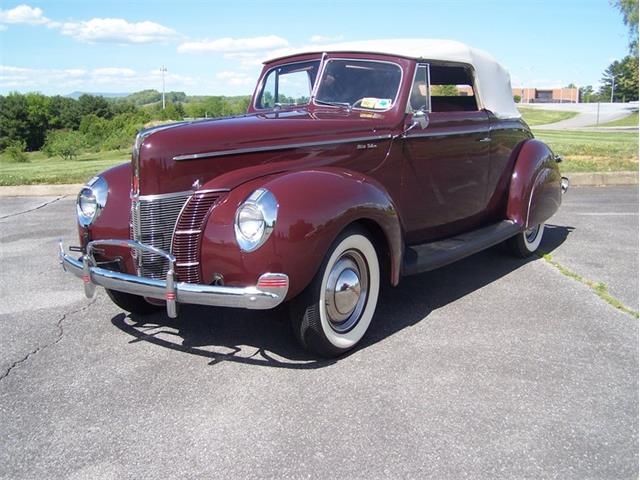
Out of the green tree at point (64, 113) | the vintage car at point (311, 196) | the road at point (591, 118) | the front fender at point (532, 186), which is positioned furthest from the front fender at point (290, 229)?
the green tree at point (64, 113)

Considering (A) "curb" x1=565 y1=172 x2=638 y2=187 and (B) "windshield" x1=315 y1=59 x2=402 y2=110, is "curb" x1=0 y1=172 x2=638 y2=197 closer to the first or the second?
(A) "curb" x1=565 y1=172 x2=638 y2=187

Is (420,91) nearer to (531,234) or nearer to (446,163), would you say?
(446,163)

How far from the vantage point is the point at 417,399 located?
2898 mm

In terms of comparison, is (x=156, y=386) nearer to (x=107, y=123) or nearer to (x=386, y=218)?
(x=386, y=218)

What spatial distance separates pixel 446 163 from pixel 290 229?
2.04 m

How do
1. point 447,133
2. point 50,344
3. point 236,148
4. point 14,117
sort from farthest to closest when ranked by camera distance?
point 14,117, point 447,133, point 50,344, point 236,148

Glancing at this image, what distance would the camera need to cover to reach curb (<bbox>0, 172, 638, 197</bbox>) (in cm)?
1000

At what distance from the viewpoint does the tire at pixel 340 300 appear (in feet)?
10.4

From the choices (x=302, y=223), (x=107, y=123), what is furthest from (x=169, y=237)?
(x=107, y=123)

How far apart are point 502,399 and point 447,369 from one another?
0.39m

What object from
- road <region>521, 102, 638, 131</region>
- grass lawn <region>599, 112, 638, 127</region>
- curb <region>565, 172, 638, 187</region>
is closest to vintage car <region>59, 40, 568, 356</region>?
curb <region>565, 172, 638, 187</region>

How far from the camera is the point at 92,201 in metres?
3.74

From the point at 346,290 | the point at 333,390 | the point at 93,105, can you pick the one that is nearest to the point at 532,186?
the point at 346,290

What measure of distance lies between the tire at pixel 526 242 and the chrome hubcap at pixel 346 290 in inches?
100
